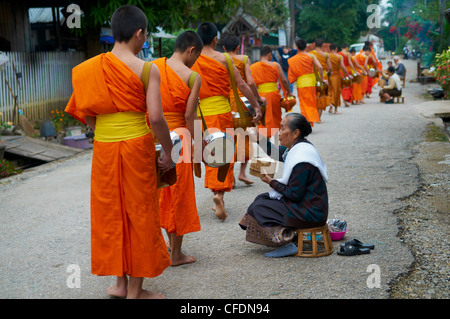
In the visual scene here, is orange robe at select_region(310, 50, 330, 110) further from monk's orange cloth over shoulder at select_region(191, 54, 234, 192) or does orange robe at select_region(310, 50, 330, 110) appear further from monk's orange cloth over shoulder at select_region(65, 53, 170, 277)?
monk's orange cloth over shoulder at select_region(65, 53, 170, 277)

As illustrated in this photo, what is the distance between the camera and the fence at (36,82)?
11.7 metres

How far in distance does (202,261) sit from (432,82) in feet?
76.1

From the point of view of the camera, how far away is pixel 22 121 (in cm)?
1159

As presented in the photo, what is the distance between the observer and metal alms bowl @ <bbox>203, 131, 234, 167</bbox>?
4.16 m

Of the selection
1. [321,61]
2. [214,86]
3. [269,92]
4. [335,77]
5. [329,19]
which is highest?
[329,19]

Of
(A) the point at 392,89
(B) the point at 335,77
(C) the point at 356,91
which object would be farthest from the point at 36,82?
(A) the point at 392,89

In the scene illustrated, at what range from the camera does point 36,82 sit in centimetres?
1291

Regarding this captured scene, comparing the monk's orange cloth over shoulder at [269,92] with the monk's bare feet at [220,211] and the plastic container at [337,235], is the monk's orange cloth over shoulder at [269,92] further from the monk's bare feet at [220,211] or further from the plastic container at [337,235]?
the plastic container at [337,235]

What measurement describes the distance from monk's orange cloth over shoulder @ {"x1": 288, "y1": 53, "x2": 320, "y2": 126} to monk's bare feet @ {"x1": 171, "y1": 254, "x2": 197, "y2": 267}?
299 inches

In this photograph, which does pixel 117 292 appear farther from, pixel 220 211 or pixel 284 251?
pixel 220 211

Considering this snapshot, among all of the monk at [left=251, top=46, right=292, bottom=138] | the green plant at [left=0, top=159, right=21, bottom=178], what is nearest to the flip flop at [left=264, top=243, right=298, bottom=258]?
the monk at [left=251, top=46, right=292, bottom=138]

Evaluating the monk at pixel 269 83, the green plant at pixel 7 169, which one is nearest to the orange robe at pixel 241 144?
the monk at pixel 269 83

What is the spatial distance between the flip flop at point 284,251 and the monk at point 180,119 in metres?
0.65

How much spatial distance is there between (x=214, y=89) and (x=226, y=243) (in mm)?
1613
